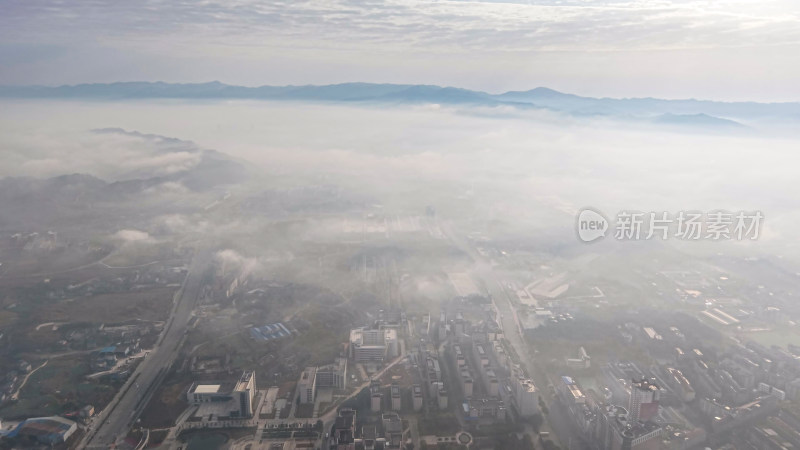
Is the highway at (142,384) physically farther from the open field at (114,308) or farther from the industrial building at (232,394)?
the industrial building at (232,394)

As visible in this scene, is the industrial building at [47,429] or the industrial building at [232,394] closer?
the industrial building at [47,429]

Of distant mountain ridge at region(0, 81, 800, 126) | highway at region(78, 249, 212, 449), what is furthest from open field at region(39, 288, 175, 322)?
distant mountain ridge at region(0, 81, 800, 126)

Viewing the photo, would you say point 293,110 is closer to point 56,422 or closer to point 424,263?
point 424,263

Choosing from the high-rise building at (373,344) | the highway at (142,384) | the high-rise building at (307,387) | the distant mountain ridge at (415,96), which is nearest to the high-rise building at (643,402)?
the high-rise building at (373,344)

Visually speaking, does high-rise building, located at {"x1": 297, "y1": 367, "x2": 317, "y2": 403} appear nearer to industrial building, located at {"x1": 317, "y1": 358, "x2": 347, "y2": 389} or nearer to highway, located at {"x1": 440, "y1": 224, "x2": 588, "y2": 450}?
industrial building, located at {"x1": 317, "y1": 358, "x2": 347, "y2": 389}

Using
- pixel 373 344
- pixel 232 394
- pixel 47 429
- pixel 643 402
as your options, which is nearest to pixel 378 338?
pixel 373 344

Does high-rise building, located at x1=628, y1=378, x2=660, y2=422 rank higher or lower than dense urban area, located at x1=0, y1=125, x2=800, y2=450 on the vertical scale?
higher

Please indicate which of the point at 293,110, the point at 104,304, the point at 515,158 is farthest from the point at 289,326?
the point at 293,110
